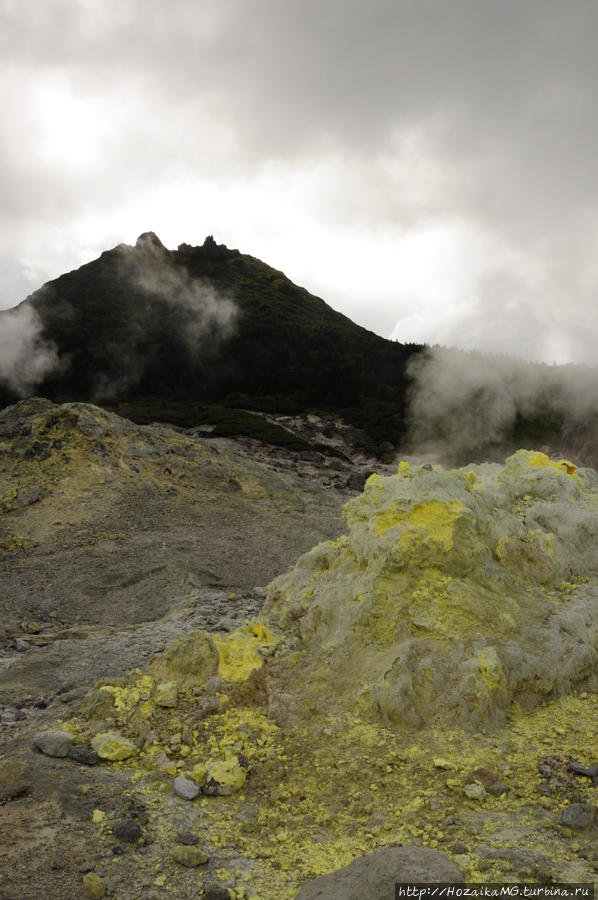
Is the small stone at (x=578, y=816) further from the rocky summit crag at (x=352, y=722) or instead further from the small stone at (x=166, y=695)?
the small stone at (x=166, y=695)

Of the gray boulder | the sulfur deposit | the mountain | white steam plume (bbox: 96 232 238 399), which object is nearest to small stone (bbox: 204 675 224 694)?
the sulfur deposit

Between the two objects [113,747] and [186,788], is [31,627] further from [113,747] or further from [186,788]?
[186,788]

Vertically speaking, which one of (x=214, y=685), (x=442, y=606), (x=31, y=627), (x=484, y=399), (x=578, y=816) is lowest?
(x=31, y=627)

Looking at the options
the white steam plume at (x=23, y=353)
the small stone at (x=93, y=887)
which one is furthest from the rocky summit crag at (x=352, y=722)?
the white steam plume at (x=23, y=353)

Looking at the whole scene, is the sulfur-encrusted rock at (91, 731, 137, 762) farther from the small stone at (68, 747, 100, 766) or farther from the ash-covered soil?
the ash-covered soil

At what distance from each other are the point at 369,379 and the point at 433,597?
68.3 meters

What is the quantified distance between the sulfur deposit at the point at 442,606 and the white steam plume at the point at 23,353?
7443cm

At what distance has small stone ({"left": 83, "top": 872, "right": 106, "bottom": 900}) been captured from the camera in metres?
4.20

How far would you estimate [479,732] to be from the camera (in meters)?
6.28

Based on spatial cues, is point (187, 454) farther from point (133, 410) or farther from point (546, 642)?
point (133, 410)

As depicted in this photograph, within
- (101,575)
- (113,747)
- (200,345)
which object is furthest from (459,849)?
(200,345)

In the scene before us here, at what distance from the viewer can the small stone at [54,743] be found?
20.4 feet

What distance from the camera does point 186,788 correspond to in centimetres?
567

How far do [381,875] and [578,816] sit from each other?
6.78 ft
